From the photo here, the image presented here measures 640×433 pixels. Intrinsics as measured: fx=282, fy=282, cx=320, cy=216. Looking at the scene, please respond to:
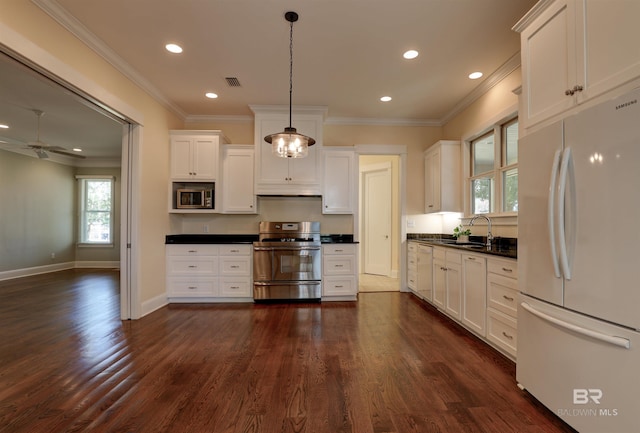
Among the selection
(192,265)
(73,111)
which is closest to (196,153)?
(192,265)

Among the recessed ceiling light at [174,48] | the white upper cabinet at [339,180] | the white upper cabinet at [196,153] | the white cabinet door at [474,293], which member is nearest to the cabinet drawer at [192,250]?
the white upper cabinet at [196,153]

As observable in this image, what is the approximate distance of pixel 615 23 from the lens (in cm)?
141

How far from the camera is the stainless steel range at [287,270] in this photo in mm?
4207

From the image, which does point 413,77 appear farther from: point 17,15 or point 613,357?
point 17,15

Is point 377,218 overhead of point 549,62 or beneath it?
beneath

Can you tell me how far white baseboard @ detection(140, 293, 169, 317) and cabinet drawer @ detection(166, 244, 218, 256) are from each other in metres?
0.63

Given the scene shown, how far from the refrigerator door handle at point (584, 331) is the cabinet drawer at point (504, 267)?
1.66 ft

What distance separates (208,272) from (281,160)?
2.02 m

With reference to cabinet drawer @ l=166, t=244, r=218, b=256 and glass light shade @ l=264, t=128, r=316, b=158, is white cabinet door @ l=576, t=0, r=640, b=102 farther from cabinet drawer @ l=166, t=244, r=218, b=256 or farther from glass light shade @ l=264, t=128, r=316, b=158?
cabinet drawer @ l=166, t=244, r=218, b=256

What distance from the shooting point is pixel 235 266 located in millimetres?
4238

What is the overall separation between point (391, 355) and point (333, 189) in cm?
263

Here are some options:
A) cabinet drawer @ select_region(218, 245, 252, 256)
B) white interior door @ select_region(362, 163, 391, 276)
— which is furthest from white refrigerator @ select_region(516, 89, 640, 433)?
white interior door @ select_region(362, 163, 391, 276)

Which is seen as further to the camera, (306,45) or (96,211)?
(96,211)

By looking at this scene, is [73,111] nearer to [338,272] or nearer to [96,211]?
[96,211]
